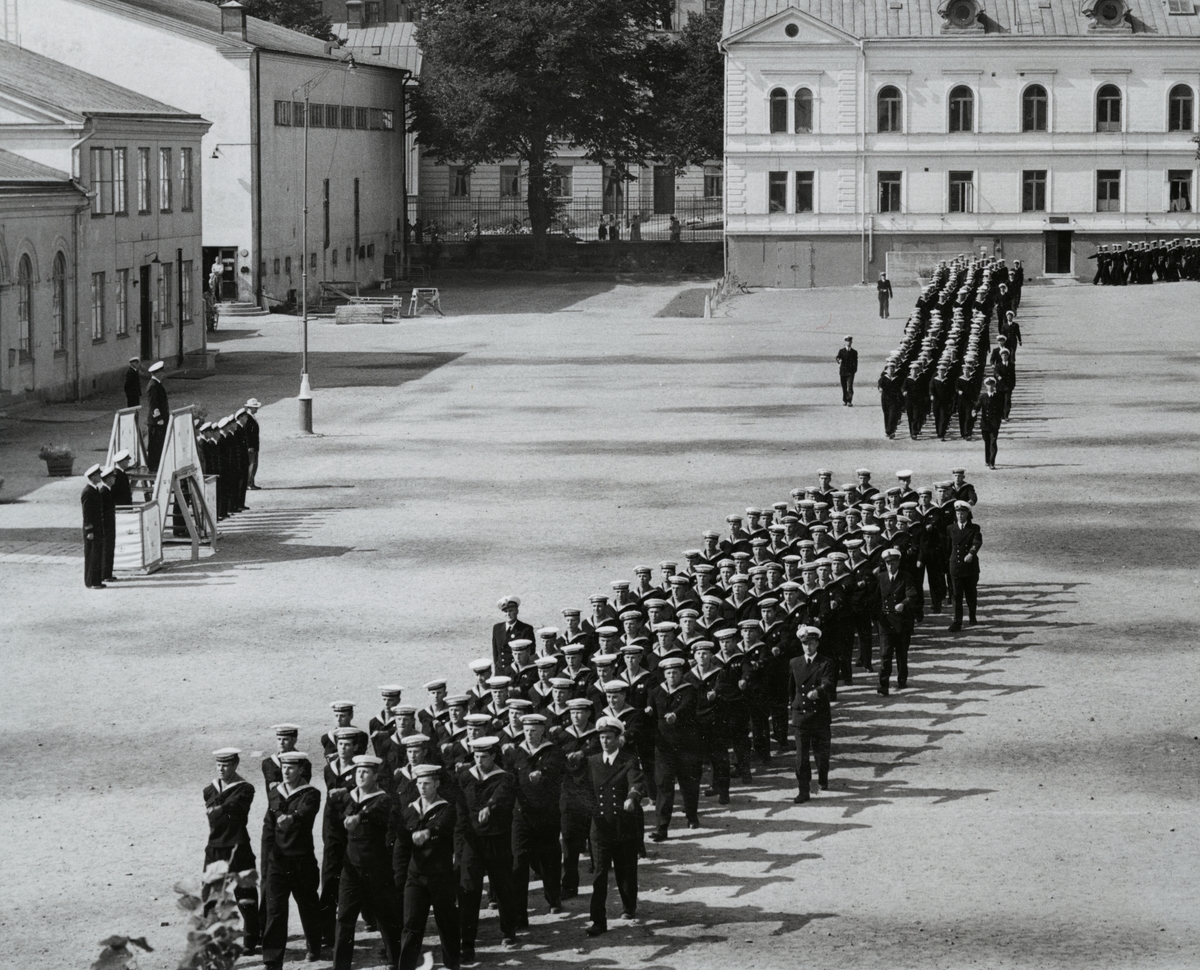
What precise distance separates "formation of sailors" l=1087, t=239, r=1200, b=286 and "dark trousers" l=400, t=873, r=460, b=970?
65.3 m

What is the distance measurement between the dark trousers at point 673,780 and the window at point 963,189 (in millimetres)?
63264

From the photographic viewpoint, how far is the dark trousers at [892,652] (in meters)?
19.6

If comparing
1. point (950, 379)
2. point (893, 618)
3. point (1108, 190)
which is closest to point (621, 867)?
point (893, 618)

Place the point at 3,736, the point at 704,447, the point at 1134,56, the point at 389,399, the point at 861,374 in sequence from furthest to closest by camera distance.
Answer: the point at 1134,56, the point at 861,374, the point at 389,399, the point at 704,447, the point at 3,736

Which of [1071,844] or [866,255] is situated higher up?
[866,255]

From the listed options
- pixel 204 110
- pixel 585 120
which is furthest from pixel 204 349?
pixel 585 120

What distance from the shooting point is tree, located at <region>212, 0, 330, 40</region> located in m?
101

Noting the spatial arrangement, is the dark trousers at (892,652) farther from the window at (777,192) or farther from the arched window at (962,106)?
the arched window at (962,106)

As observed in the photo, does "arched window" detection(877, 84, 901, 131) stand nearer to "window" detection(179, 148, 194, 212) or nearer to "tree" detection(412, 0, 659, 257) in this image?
Answer: "tree" detection(412, 0, 659, 257)

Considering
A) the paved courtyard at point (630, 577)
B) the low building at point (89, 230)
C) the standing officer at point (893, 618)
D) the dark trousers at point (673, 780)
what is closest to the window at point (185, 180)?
the low building at point (89, 230)

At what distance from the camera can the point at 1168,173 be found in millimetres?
75875

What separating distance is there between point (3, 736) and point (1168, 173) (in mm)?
65547

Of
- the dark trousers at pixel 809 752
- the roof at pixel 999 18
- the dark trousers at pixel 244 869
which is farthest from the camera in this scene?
the roof at pixel 999 18

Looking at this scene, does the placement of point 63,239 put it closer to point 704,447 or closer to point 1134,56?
point 704,447
